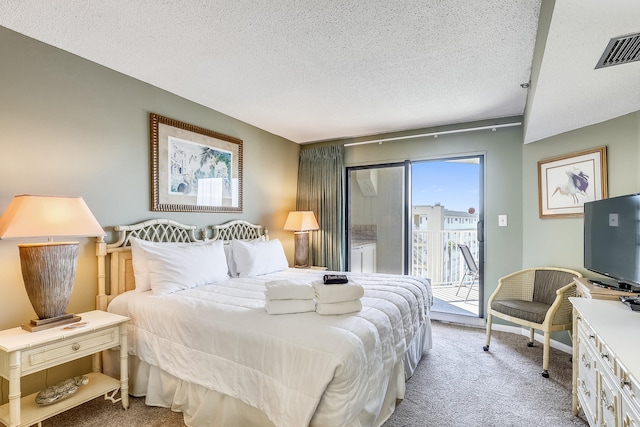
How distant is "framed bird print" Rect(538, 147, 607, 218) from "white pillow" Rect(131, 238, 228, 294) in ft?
11.2

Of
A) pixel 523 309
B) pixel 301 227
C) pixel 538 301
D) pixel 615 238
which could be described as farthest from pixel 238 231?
pixel 615 238

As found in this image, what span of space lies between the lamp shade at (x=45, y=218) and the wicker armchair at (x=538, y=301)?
11.3 feet

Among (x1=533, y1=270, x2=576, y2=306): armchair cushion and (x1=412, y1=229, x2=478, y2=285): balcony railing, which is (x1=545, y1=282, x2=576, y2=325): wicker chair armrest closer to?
(x1=533, y1=270, x2=576, y2=306): armchair cushion

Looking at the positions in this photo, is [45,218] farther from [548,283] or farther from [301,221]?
[548,283]

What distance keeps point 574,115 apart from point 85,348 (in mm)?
3999

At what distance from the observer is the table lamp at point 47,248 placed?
6.18ft

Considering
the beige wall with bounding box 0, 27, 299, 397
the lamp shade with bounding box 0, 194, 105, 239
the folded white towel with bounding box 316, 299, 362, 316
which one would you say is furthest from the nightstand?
the folded white towel with bounding box 316, 299, 362, 316

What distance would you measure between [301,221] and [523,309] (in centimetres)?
268

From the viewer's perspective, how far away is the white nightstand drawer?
1.81m

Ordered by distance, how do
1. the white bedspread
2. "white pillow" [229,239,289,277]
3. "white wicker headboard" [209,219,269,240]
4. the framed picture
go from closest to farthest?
the white bedspread
the framed picture
"white pillow" [229,239,289,277]
"white wicker headboard" [209,219,269,240]

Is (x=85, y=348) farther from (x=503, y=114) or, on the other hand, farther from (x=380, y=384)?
(x=503, y=114)

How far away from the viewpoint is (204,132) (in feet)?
11.4

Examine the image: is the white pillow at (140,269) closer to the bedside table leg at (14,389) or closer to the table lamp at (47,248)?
the table lamp at (47,248)

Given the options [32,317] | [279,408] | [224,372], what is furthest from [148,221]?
[279,408]
